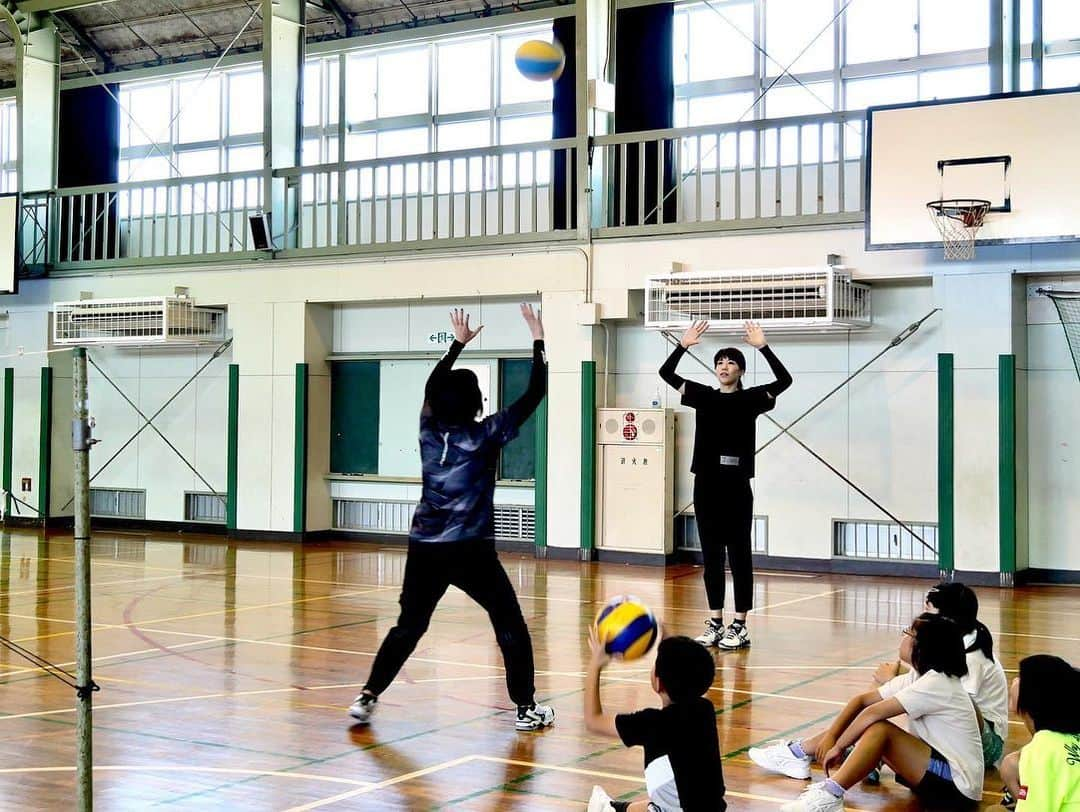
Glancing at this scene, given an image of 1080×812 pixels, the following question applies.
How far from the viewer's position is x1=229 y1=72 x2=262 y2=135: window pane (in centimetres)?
1920

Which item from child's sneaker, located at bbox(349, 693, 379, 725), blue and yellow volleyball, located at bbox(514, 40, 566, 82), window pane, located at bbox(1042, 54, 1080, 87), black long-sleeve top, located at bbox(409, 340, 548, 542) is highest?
window pane, located at bbox(1042, 54, 1080, 87)

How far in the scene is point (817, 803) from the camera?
4.55 m

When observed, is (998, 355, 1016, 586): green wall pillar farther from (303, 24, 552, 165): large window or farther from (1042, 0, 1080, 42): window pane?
(303, 24, 552, 165): large window

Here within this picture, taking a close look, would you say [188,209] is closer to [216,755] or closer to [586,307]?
[586,307]

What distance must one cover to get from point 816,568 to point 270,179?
7.91 m

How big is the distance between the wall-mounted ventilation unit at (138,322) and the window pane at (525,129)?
4.33 m

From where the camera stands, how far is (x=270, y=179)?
16156 mm

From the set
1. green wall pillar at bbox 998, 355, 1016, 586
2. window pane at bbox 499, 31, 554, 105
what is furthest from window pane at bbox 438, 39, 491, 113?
green wall pillar at bbox 998, 355, 1016, 586

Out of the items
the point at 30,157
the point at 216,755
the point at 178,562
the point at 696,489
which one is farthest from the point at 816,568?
the point at 30,157

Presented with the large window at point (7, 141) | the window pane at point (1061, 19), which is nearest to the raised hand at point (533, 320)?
the window pane at point (1061, 19)

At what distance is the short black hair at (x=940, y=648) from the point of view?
184 inches

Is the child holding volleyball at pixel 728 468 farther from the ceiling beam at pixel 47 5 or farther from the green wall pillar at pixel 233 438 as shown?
the ceiling beam at pixel 47 5

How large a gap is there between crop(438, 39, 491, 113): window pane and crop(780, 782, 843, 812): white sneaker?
46.3 feet

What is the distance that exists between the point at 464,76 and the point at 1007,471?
927 cm
